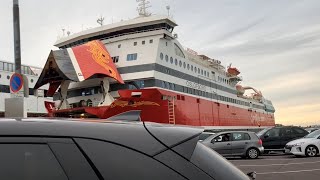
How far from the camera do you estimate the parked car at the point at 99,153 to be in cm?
189

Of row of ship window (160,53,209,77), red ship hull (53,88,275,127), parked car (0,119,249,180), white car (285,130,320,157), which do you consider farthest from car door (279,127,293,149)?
parked car (0,119,249,180)

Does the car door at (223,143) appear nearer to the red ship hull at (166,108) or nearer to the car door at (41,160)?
the red ship hull at (166,108)

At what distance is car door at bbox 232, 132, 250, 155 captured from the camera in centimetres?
1689

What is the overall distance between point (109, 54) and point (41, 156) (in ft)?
100

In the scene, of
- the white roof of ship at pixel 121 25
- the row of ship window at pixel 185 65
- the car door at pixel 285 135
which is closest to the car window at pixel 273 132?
the car door at pixel 285 135

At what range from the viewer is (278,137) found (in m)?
20.1

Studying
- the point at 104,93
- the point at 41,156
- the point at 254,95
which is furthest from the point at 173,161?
the point at 254,95

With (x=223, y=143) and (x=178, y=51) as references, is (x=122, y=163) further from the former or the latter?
(x=178, y=51)

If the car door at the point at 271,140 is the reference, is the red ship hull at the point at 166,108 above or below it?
above

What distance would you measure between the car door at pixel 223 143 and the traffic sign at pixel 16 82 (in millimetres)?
8900

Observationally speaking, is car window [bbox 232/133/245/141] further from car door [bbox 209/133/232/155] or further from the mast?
the mast

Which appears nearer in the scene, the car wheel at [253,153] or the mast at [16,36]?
the mast at [16,36]

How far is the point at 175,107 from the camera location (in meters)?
30.1

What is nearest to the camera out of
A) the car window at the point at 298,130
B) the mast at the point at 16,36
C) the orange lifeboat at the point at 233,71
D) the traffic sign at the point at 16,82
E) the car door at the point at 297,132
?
the traffic sign at the point at 16,82
